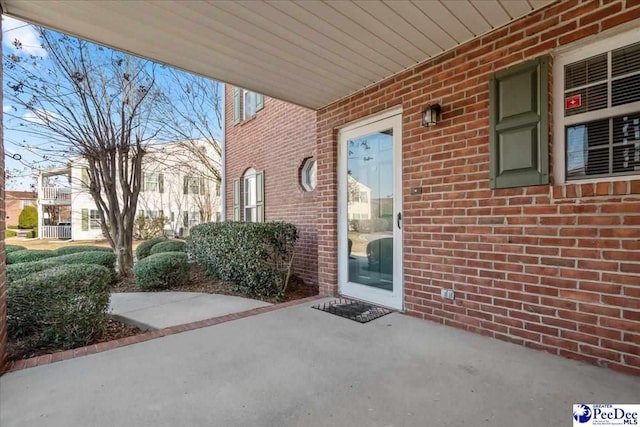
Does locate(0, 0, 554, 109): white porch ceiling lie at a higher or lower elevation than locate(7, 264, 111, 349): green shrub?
higher

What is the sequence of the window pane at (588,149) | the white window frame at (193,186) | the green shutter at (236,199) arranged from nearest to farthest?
the window pane at (588,149), the green shutter at (236,199), the white window frame at (193,186)

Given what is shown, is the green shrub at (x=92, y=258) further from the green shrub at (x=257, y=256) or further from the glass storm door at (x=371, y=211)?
the glass storm door at (x=371, y=211)

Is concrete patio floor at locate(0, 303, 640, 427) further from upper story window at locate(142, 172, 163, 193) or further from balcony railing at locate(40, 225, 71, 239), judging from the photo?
balcony railing at locate(40, 225, 71, 239)

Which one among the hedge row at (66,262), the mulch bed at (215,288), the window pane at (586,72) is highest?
the window pane at (586,72)

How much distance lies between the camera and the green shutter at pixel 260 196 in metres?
7.40

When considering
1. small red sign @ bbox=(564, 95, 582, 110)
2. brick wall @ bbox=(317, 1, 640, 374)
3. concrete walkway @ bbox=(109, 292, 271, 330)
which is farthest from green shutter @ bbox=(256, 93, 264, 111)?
small red sign @ bbox=(564, 95, 582, 110)

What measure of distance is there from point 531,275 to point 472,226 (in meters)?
0.60

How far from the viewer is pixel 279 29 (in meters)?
2.61

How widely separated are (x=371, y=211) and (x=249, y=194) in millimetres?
4880

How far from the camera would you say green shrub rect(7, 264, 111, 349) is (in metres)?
2.87

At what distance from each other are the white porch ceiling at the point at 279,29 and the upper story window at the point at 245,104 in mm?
4359

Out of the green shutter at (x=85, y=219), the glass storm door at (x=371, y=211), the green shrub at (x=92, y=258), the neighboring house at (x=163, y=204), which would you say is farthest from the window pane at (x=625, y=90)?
the green shutter at (x=85, y=219)

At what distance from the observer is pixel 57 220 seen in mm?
21172

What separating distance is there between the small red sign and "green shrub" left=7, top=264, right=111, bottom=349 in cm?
442
